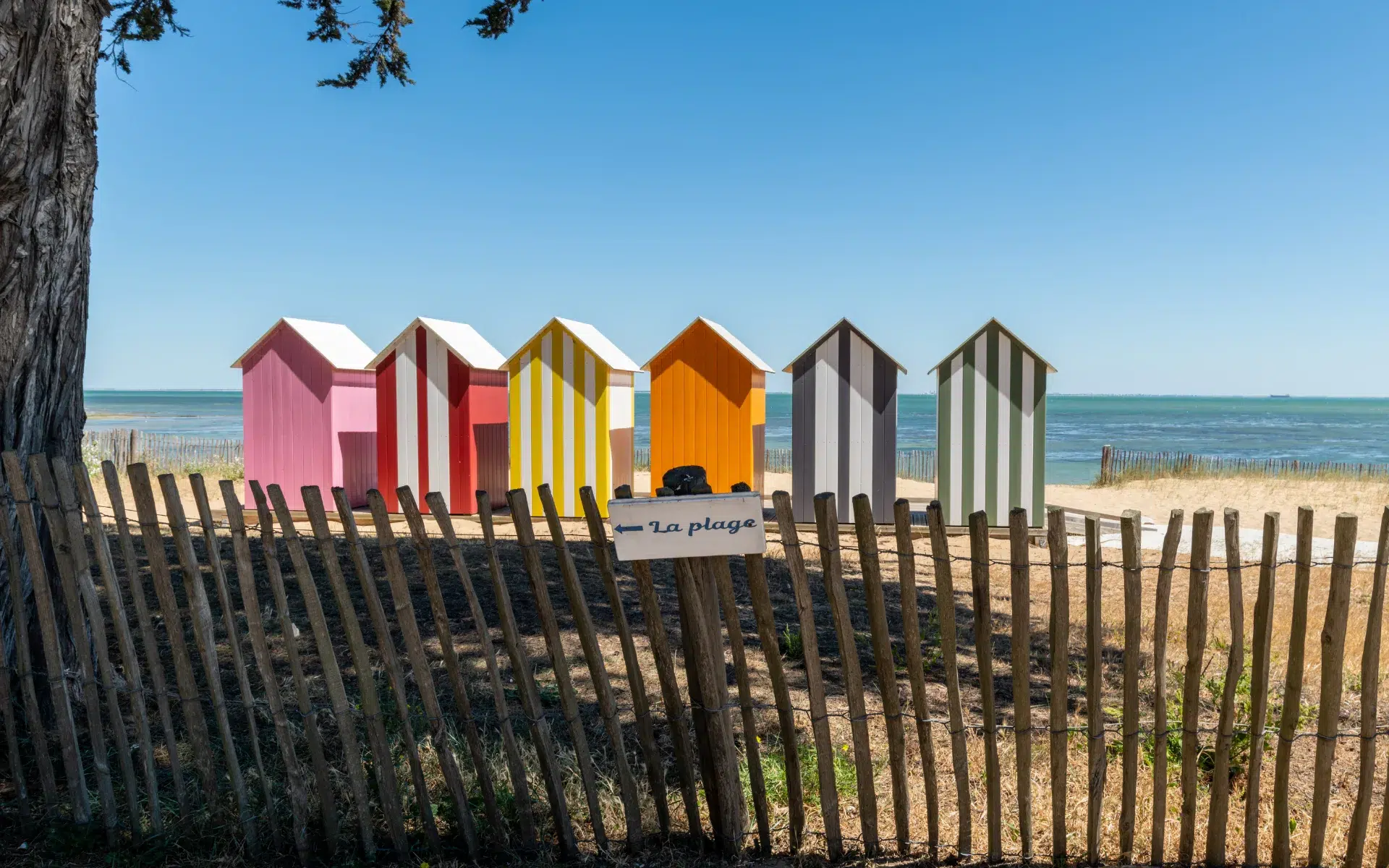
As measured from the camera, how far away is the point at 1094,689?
3.07m

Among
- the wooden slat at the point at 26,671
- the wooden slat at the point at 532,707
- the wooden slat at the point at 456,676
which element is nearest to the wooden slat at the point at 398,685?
the wooden slat at the point at 456,676

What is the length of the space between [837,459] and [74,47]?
8.13 meters

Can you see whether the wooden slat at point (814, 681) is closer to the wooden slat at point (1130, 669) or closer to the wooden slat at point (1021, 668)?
the wooden slat at point (1021, 668)

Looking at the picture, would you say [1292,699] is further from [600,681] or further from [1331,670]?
[600,681]

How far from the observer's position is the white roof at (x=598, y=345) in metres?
11.3

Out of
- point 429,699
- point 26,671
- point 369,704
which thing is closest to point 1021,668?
point 429,699

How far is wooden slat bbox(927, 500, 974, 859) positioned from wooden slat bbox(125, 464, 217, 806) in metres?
2.61

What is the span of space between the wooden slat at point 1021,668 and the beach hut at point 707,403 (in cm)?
754

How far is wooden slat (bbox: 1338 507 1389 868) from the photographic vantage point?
3041 millimetres

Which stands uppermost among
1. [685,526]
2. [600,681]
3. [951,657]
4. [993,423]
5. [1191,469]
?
[993,423]

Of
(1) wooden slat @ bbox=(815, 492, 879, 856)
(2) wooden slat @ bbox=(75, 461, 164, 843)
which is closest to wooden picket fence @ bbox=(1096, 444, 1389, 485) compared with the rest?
(1) wooden slat @ bbox=(815, 492, 879, 856)

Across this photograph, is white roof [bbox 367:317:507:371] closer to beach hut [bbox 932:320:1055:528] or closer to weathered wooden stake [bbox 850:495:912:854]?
beach hut [bbox 932:320:1055:528]

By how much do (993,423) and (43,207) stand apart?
28.7 ft

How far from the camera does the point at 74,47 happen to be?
3896 millimetres
